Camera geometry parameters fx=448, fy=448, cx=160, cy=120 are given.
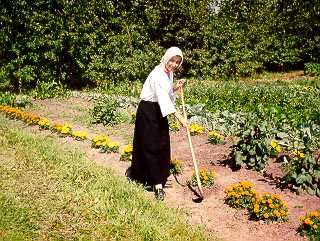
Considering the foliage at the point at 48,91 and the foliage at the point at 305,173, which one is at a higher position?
the foliage at the point at 305,173

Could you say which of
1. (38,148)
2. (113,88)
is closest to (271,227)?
(38,148)

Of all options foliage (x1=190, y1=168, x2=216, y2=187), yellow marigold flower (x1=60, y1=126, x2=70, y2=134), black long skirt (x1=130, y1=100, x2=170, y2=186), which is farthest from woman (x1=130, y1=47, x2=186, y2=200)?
yellow marigold flower (x1=60, y1=126, x2=70, y2=134)

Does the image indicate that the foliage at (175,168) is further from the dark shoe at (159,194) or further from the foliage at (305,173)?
the foliage at (305,173)

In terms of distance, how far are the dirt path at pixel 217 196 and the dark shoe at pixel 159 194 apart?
0.11 m

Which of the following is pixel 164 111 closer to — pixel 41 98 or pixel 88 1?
pixel 41 98

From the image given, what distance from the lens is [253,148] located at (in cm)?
646

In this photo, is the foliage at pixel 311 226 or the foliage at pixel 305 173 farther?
the foliage at pixel 305 173

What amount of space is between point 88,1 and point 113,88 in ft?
10.3

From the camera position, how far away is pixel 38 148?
7.36 metres

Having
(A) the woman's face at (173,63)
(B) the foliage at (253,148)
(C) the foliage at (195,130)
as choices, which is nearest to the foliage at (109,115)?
(C) the foliage at (195,130)

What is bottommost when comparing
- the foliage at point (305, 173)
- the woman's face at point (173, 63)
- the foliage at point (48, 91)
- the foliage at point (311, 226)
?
the foliage at point (48, 91)

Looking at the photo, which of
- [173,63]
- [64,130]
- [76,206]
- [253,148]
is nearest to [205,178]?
[253,148]

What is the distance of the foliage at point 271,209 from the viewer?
5.16 metres

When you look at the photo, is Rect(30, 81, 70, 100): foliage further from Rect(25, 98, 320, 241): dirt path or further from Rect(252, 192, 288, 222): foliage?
Rect(252, 192, 288, 222): foliage
